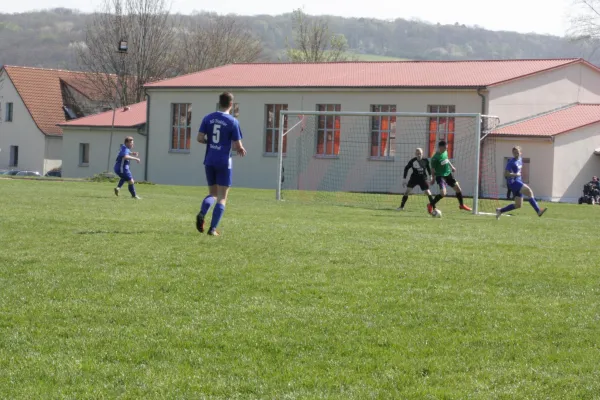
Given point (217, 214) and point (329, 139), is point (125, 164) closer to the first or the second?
point (217, 214)

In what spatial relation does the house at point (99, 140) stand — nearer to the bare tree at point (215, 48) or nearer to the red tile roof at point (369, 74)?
the red tile roof at point (369, 74)

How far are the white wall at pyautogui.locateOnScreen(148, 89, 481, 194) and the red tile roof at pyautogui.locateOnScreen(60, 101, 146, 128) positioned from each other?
2472 millimetres

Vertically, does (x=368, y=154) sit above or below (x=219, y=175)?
above

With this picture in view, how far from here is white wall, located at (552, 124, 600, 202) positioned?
43344 millimetres

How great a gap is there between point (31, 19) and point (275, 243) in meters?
170

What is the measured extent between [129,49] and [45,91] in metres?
7.07

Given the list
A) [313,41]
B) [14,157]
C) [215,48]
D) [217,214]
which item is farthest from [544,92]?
[215,48]

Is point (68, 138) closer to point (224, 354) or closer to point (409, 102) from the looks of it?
point (409, 102)

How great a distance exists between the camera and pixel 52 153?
7312 centimetres

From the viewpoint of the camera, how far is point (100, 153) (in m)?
59.2

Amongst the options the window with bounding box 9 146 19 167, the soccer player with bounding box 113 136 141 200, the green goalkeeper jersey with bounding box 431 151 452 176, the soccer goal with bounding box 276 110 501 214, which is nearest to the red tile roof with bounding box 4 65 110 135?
the window with bounding box 9 146 19 167

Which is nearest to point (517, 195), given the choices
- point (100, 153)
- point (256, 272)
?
point (256, 272)

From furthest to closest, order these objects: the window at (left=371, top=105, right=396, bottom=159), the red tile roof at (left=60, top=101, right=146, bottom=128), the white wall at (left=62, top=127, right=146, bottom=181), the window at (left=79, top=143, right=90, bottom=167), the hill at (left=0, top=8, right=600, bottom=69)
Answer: the hill at (left=0, top=8, right=600, bottom=69) < the window at (left=79, top=143, right=90, bottom=167) < the red tile roof at (left=60, top=101, right=146, bottom=128) < the white wall at (left=62, top=127, right=146, bottom=181) < the window at (left=371, top=105, right=396, bottom=159)

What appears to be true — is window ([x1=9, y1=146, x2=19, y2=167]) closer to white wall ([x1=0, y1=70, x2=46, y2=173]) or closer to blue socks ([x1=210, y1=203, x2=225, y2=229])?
white wall ([x1=0, y1=70, x2=46, y2=173])
